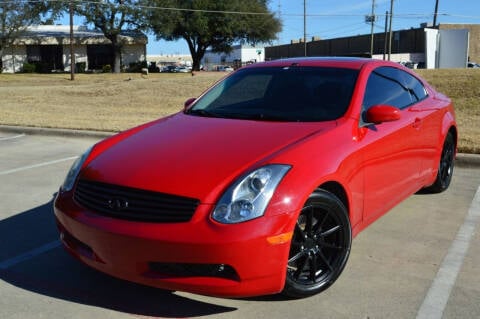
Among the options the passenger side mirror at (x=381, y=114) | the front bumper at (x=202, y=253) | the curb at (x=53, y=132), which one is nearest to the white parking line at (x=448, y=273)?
the front bumper at (x=202, y=253)

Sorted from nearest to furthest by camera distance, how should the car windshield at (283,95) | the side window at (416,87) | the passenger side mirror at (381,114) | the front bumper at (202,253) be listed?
the front bumper at (202,253) < the passenger side mirror at (381,114) < the car windshield at (283,95) < the side window at (416,87)

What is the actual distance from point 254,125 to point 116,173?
3.67ft

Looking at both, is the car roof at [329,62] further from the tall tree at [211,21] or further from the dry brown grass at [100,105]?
the tall tree at [211,21]

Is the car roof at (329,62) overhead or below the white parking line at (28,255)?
overhead

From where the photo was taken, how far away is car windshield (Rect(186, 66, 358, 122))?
13.8 ft

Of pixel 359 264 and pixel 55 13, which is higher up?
pixel 55 13

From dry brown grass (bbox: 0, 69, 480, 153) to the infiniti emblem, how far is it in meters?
5.90

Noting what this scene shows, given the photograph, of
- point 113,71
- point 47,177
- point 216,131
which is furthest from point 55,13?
point 216,131

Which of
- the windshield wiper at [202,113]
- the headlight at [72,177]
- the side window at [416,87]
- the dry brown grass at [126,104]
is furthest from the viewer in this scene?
the dry brown grass at [126,104]

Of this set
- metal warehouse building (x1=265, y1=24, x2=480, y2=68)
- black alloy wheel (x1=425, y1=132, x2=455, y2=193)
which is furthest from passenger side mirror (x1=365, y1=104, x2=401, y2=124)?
metal warehouse building (x1=265, y1=24, x2=480, y2=68)

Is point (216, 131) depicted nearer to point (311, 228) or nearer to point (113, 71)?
point (311, 228)

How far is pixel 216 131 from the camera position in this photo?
3904 millimetres

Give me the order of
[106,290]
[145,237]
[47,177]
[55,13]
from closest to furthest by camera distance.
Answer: [145,237] < [106,290] < [47,177] < [55,13]

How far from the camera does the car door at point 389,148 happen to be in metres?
4.06
